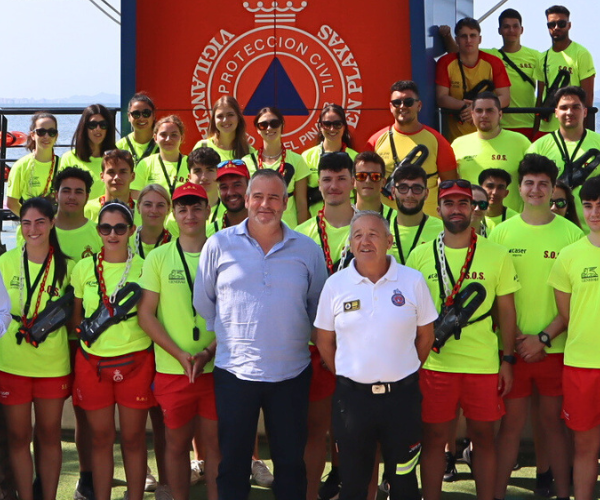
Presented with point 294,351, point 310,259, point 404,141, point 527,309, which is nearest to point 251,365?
point 294,351

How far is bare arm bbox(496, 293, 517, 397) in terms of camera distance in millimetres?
5012

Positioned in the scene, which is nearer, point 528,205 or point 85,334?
point 85,334

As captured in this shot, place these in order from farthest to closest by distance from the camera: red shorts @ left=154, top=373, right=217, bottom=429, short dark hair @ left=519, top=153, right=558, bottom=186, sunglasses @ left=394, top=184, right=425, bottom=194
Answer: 1. short dark hair @ left=519, top=153, right=558, bottom=186
2. sunglasses @ left=394, top=184, right=425, bottom=194
3. red shorts @ left=154, top=373, right=217, bottom=429

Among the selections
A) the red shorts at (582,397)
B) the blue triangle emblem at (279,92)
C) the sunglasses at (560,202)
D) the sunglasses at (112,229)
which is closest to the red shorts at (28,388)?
the sunglasses at (112,229)

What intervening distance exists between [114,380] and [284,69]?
434 cm

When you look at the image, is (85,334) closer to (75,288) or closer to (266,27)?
(75,288)

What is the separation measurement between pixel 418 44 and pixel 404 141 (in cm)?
189

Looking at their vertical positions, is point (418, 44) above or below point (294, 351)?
above

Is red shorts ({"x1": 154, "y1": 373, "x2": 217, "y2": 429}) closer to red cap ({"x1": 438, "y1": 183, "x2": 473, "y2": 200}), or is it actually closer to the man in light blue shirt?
the man in light blue shirt

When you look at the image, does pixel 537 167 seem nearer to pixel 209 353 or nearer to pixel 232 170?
pixel 232 170

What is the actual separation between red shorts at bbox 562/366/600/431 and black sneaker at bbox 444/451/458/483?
3.84 feet

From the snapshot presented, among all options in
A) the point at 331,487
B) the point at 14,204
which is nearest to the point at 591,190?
the point at 331,487

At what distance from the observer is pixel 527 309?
524 cm

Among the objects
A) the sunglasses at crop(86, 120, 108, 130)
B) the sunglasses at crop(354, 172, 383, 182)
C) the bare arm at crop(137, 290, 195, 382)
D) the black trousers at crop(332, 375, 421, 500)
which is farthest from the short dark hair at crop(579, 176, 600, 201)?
the sunglasses at crop(86, 120, 108, 130)
